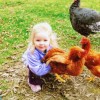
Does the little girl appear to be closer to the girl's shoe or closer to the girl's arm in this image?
the girl's arm

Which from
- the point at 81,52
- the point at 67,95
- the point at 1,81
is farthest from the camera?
the point at 1,81

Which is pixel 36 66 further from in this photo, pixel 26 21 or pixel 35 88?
pixel 26 21

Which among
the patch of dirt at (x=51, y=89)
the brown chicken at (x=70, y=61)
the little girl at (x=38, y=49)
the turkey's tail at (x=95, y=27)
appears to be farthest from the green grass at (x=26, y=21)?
the brown chicken at (x=70, y=61)

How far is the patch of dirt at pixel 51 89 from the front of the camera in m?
4.62

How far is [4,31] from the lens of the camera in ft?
24.4

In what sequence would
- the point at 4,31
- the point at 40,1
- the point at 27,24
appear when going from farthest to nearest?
the point at 40,1, the point at 27,24, the point at 4,31

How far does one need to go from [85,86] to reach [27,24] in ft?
11.6

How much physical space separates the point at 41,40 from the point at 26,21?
12.6 ft

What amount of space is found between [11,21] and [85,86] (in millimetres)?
3930

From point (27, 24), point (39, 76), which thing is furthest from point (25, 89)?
point (27, 24)

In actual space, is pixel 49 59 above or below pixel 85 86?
above

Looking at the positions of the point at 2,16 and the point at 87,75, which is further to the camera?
the point at 2,16

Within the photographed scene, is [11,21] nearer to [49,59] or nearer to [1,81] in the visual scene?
[1,81]

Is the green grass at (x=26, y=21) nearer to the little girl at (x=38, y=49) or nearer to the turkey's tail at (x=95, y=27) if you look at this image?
the turkey's tail at (x=95, y=27)
